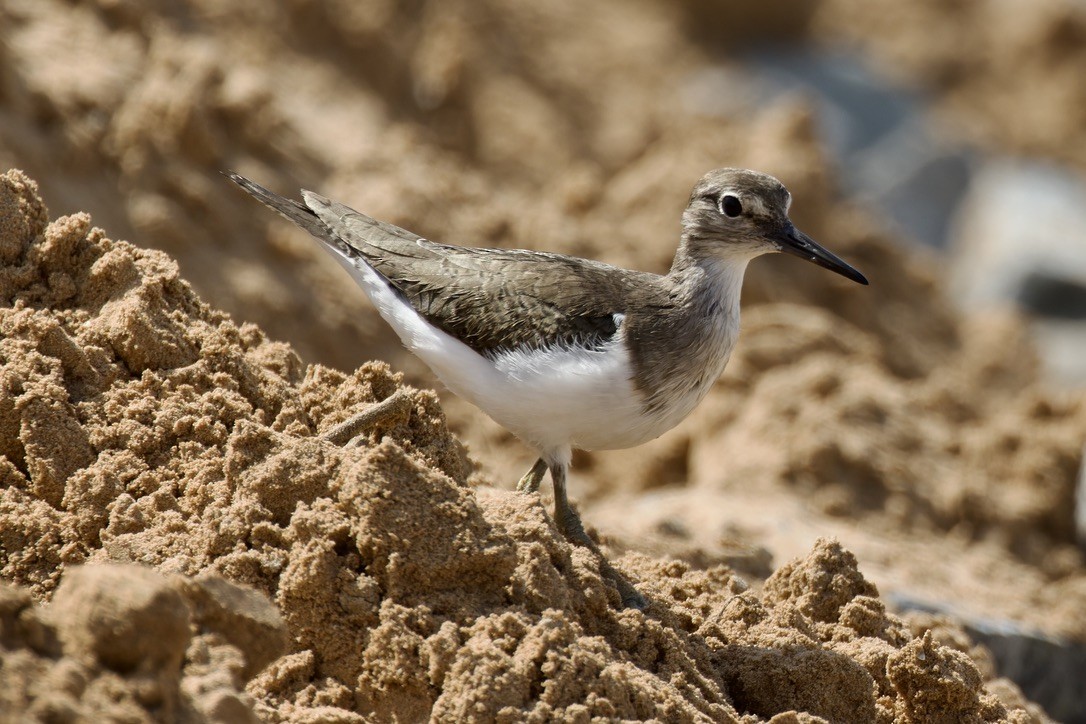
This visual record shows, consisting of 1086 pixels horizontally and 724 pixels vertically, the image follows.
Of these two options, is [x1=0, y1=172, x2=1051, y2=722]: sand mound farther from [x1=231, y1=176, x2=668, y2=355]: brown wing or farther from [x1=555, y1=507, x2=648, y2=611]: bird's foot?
[x1=231, y1=176, x2=668, y2=355]: brown wing

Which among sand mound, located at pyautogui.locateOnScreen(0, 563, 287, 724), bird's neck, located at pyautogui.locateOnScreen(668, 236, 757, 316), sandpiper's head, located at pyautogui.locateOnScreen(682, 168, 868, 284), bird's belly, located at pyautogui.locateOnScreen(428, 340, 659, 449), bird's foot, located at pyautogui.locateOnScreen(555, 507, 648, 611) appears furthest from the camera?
sandpiper's head, located at pyautogui.locateOnScreen(682, 168, 868, 284)

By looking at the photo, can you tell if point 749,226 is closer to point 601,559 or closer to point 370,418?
point 601,559

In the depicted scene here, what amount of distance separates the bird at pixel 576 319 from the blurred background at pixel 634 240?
76 cm

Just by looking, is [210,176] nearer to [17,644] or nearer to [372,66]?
[372,66]

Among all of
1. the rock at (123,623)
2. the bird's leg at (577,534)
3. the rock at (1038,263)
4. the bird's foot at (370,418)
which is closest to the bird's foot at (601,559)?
the bird's leg at (577,534)

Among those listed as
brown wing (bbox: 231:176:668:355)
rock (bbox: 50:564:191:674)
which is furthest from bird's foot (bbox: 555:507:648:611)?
rock (bbox: 50:564:191:674)

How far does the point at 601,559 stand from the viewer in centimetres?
539

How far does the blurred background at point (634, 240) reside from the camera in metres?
8.73

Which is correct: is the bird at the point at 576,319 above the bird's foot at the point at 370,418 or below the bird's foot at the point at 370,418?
above

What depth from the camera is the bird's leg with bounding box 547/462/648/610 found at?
5.19 meters

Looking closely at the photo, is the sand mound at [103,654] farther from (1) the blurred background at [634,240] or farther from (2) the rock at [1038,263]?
(2) the rock at [1038,263]

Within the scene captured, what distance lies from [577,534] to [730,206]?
185cm

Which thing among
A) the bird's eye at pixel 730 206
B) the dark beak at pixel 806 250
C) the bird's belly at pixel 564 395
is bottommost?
the bird's belly at pixel 564 395

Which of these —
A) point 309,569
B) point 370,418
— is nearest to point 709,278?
point 370,418
